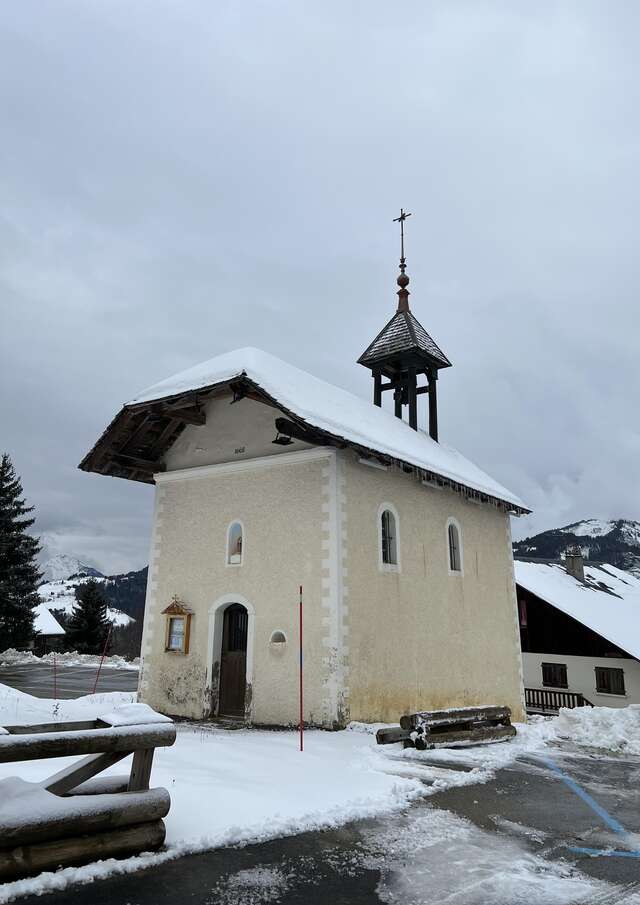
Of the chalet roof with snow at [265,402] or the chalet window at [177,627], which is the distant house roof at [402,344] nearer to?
the chalet roof with snow at [265,402]

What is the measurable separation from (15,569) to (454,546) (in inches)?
1174

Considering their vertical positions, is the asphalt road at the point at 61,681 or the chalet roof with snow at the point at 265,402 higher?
the chalet roof with snow at the point at 265,402

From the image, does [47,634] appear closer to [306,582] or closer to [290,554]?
[290,554]

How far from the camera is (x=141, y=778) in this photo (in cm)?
540

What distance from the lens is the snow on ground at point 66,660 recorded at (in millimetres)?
38406

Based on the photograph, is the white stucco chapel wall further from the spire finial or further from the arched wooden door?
the spire finial

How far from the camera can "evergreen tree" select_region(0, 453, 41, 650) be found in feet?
123

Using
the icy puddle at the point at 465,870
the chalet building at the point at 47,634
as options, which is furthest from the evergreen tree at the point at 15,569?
the icy puddle at the point at 465,870

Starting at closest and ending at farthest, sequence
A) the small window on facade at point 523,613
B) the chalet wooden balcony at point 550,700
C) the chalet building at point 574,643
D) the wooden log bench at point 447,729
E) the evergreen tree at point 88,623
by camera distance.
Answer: the wooden log bench at point 447,729 → the chalet wooden balcony at point 550,700 → the chalet building at point 574,643 → the small window on facade at point 523,613 → the evergreen tree at point 88,623

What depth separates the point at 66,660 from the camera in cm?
4003

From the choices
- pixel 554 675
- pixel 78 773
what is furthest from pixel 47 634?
pixel 78 773

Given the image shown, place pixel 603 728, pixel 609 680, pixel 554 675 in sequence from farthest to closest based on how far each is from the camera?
pixel 554 675, pixel 609 680, pixel 603 728

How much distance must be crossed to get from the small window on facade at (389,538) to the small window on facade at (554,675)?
21.3 meters

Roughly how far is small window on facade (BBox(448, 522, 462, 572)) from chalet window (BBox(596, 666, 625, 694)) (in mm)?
17476
